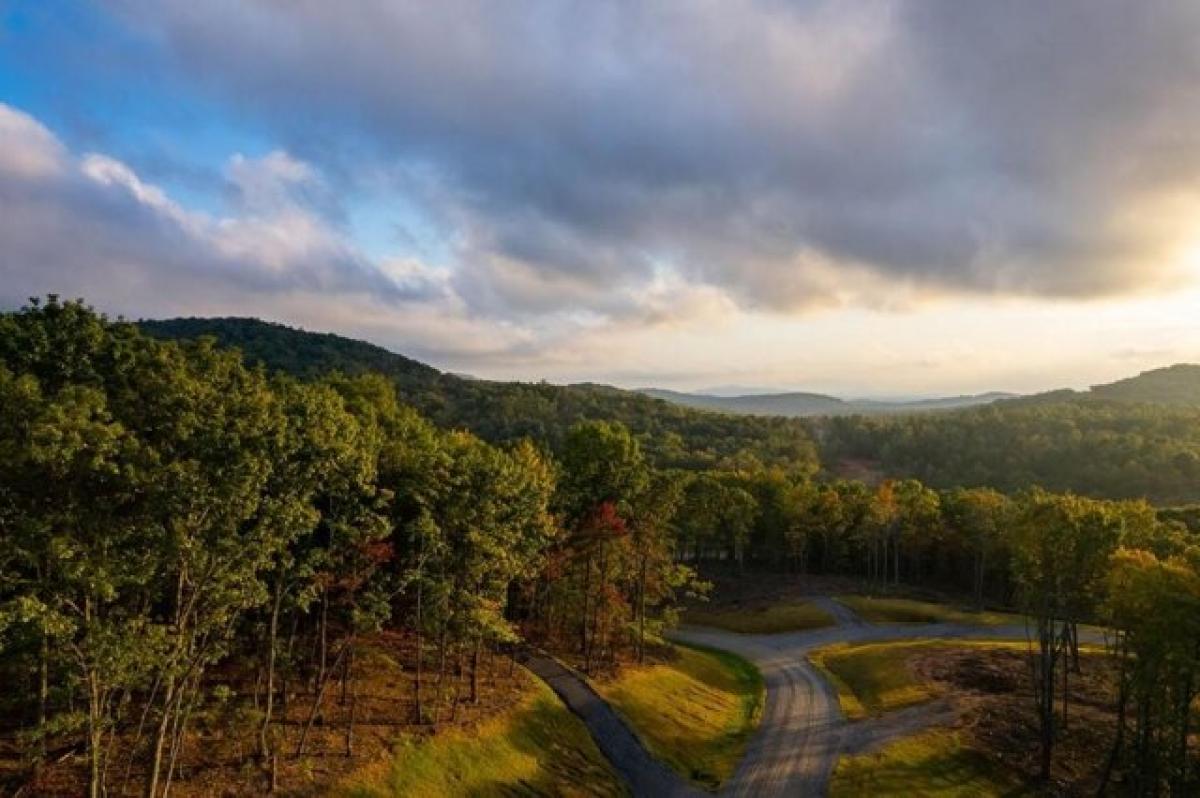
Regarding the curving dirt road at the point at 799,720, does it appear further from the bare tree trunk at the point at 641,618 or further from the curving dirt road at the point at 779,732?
the bare tree trunk at the point at 641,618

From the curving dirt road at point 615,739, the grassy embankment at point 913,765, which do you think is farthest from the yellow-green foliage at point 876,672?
the curving dirt road at point 615,739

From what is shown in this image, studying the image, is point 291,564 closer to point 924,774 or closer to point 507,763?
point 507,763

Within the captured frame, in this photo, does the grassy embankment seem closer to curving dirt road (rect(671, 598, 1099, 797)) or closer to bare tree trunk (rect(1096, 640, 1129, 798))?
curving dirt road (rect(671, 598, 1099, 797))

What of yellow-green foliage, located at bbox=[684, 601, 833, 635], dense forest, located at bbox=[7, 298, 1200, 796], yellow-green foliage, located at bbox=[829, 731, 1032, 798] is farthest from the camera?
yellow-green foliage, located at bbox=[684, 601, 833, 635]

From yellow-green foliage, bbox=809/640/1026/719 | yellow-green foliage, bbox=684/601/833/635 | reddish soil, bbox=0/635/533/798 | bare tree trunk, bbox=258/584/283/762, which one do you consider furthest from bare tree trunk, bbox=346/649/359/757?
yellow-green foliage, bbox=684/601/833/635

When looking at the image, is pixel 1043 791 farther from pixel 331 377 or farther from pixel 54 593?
pixel 331 377

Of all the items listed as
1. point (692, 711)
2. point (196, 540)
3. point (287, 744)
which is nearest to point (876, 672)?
point (692, 711)

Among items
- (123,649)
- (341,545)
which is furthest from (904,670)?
(123,649)
